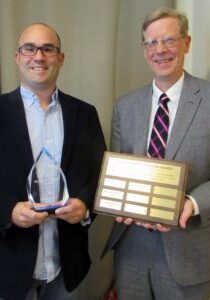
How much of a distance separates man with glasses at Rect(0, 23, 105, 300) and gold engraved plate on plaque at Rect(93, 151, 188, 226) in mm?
104

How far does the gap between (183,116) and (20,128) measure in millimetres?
569

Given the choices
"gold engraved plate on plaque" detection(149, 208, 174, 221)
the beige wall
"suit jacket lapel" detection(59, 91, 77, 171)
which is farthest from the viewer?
the beige wall

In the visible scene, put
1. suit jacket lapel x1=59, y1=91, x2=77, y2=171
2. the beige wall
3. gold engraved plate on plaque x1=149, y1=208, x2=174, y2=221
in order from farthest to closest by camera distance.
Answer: the beige wall, suit jacket lapel x1=59, y1=91, x2=77, y2=171, gold engraved plate on plaque x1=149, y1=208, x2=174, y2=221

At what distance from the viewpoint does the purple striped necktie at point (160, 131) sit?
1305mm

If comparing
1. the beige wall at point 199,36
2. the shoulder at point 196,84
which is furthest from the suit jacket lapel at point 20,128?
the beige wall at point 199,36

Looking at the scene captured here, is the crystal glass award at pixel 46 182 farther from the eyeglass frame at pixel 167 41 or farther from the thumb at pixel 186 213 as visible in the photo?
the eyeglass frame at pixel 167 41

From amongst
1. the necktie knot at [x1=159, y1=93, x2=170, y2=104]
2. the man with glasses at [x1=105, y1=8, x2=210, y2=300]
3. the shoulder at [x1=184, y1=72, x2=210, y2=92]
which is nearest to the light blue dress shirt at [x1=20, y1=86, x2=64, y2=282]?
the man with glasses at [x1=105, y1=8, x2=210, y2=300]

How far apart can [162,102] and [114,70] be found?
0.59 metres

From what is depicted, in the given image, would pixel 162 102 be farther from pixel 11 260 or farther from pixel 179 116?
pixel 11 260

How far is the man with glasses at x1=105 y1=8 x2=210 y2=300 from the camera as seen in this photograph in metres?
1.27

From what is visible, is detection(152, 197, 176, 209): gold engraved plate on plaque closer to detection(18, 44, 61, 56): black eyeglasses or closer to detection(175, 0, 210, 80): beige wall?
detection(18, 44, 61, 56): black eyeglasses

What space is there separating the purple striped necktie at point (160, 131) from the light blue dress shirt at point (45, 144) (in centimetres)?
33

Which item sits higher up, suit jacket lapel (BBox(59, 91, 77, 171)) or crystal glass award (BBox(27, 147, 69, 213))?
suit jacket lapel (BBox(59, 91, 77, 171))

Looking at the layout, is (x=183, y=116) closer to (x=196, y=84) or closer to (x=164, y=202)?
(x=196, y=84)
